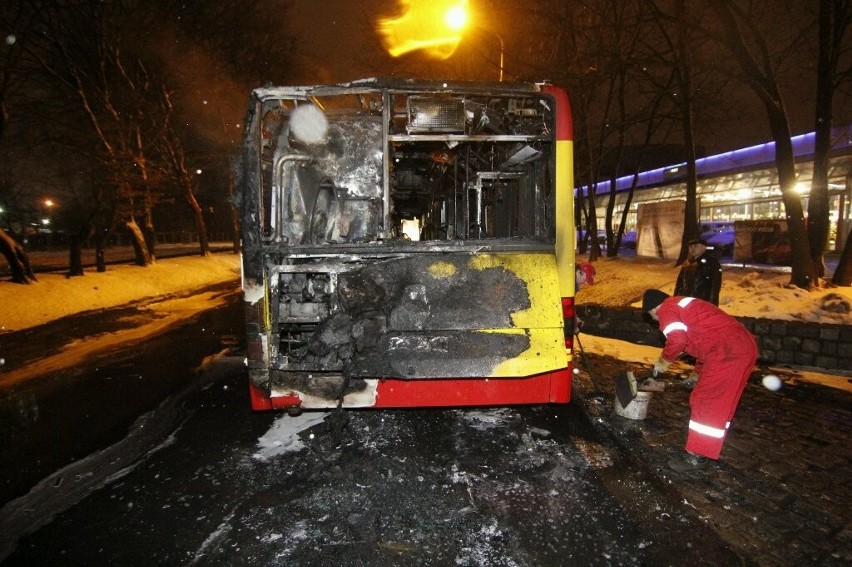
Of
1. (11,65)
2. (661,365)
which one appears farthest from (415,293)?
(11,65)

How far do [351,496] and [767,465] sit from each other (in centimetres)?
336

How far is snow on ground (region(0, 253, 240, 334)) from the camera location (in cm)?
966

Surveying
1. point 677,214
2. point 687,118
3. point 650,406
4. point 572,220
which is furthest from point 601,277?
point 572,220

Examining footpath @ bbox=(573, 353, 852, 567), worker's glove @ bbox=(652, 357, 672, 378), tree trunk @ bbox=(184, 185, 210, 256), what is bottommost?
footpath @ bbox=(573, 353, 852, 567)

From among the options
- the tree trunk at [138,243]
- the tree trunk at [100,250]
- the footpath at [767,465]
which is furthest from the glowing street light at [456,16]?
the tree trunk at [138,243]

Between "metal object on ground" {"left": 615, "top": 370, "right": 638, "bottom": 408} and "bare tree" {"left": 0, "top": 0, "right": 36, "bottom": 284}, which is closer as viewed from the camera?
"metal object on ground" {"left": 615, "top": 370, "right": 638, "bottom": 408}

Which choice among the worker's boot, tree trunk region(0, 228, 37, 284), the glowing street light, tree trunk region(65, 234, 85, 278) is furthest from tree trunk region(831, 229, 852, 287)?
tree trunk region(65, 234, 85, 278)

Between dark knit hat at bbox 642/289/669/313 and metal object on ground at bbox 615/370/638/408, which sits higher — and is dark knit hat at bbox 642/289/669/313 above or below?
above

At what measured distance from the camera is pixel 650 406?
15.7ft

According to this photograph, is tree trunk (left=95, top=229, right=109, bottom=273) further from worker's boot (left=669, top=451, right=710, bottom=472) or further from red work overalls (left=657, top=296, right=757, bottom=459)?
worker's boot (left=669, top=451, right=710, bottom=472)

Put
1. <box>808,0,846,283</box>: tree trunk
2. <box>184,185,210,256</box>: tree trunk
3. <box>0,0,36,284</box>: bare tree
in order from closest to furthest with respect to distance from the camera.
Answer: <box>808,0,846,283</box>: tree trunk
<box>0,0,36,284</box>: bare tree
<box>184,185,210,256</box>: tree trunk

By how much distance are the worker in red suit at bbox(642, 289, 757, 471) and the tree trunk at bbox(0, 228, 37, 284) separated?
14.3m

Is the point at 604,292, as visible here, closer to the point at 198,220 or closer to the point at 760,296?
the point at 760,296

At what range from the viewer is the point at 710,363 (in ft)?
12.0
